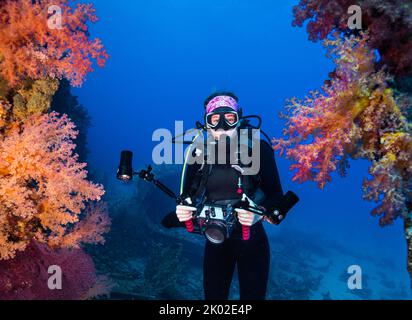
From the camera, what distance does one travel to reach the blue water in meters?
127

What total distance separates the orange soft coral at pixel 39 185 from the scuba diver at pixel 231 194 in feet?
4.92

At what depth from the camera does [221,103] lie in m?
3.98

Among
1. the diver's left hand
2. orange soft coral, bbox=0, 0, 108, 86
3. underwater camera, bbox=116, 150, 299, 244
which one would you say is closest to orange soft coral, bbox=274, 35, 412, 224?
underwater camera, bbox=116, 150, 299, 244

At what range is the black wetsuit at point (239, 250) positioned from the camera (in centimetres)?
370

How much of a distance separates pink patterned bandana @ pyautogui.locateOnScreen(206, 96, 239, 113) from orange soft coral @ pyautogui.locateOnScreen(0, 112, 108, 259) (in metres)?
1.89

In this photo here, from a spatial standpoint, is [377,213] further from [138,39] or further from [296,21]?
[138,39]

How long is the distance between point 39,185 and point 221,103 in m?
2.65

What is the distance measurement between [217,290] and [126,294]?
3.28 metres

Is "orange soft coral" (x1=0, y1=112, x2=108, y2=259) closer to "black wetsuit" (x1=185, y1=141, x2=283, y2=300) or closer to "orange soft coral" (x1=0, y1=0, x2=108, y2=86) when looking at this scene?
"orange soft coral" (x1=0, y1=0, x2=108, y2=86)

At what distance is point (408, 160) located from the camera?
2621 mm

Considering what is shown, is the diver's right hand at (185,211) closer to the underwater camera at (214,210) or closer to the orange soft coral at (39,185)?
the underwater camera at (214,210)

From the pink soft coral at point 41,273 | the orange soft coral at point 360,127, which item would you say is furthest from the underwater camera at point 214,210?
the pink soft coral at point 41,273

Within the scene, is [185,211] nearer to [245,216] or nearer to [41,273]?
[245,216]

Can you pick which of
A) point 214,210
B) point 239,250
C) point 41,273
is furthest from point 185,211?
point 41,273
